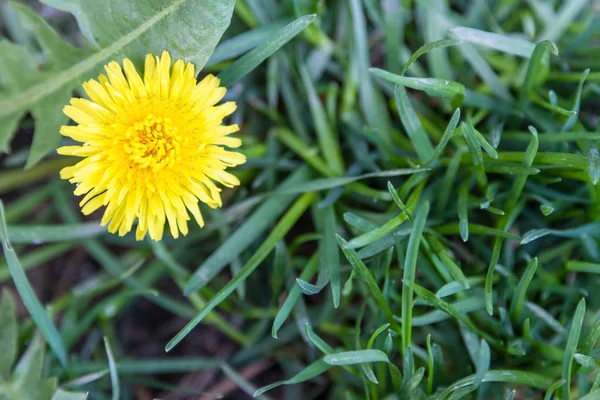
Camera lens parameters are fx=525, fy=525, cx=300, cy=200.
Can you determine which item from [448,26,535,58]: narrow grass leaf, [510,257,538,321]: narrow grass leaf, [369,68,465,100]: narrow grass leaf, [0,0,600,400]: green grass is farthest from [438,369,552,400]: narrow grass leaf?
[448,26,535,58]: narrow grass leaf

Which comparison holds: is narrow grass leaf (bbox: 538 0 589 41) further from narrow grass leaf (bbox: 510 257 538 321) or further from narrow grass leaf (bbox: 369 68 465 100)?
narrow grass leaf (bbox: 510 257 538 321)

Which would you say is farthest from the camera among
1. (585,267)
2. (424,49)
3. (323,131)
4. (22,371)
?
(323,131)

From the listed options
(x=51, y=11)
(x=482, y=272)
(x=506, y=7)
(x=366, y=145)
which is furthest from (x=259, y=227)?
(x=51, y=11)

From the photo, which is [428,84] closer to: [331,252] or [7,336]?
[331,252]

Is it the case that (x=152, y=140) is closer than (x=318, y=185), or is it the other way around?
(x=152, y=140)

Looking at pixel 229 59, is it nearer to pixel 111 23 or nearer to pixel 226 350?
pixel 111 23

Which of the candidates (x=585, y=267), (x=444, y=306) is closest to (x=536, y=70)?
(x=585, y=267)
